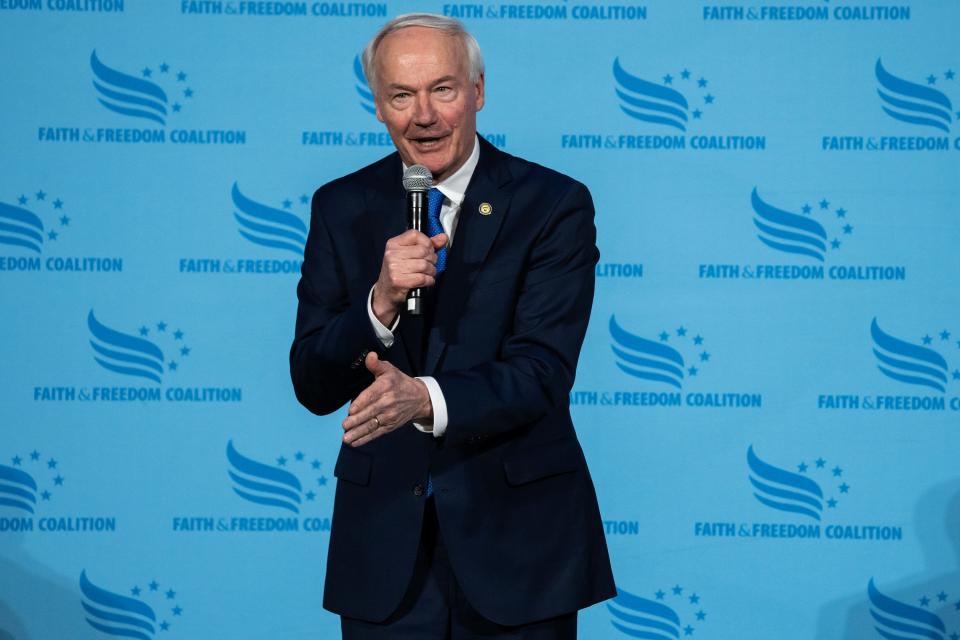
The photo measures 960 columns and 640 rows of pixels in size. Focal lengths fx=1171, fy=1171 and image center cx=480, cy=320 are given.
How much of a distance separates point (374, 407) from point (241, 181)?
2.39 meters

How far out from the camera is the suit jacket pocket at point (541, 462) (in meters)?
2.14

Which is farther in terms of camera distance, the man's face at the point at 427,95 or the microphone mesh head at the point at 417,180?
the man's face at the point at 427,95

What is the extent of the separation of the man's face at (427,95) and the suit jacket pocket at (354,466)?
55 cm

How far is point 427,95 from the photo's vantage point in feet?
7.22

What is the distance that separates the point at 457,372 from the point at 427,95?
542 mm

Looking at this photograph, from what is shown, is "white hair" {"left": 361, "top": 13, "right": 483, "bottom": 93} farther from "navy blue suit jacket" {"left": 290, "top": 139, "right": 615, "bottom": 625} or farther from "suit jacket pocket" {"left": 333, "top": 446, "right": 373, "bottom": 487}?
"suit jacket pocket" {"left": 333, "top": 446, "right": 373, "bottom": 487}

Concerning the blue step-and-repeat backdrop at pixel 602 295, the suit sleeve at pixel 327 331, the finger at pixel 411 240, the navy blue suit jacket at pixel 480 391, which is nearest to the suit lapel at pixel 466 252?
the navy blue suit jacket at pixel 480 391

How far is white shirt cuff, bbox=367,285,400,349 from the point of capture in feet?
6.53

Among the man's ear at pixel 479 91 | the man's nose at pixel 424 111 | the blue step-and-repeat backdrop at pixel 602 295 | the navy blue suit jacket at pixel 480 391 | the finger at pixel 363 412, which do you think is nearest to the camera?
the finger at pixel 363 412

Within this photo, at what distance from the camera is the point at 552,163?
403cm

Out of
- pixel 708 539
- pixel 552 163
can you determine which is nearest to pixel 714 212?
pixel 552 163

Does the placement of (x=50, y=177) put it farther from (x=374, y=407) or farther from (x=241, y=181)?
(x=374, y=407)

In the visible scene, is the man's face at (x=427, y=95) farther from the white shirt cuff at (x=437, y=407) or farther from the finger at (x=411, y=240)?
the white shirt cuff at (x=437, y=407)

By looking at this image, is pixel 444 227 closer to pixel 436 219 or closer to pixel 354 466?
pixel 436 219
